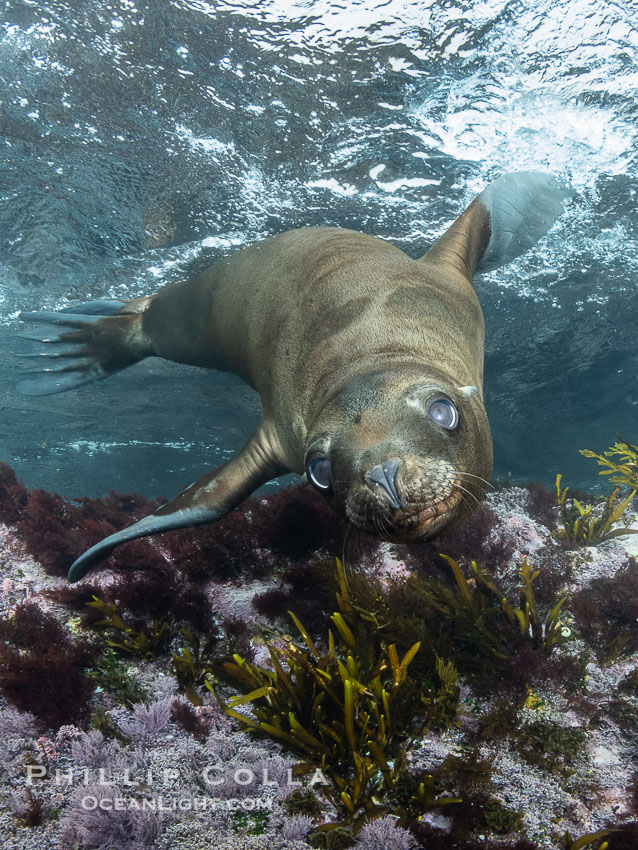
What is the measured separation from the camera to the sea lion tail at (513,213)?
5.16 meters

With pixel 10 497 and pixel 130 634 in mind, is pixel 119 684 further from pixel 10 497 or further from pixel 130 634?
pixel 10 497

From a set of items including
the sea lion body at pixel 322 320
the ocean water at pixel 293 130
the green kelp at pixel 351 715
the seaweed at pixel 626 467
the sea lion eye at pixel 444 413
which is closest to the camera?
the sea lion eye at pixel 444 413

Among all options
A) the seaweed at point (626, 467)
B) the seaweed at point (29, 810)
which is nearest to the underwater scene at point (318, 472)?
the seaweed at point (29, 810)

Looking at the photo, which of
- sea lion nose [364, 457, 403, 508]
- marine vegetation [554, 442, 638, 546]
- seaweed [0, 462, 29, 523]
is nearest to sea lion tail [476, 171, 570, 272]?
marine vegetation [554, 442, 638, 546]

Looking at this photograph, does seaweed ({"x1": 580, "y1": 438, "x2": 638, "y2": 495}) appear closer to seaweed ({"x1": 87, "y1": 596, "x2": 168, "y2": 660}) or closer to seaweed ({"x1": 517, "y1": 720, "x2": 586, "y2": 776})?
seaweed ({"x1": 517, "y1": 720, "x2": 586, "y2": 776})

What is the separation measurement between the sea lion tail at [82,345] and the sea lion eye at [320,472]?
4.83 m

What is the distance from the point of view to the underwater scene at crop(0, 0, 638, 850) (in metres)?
2.25

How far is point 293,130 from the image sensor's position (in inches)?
268

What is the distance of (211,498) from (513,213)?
4501mm

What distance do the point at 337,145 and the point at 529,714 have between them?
24.5ft

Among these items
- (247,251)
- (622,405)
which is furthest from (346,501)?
(622,405)

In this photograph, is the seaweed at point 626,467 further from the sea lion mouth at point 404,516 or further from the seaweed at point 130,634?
the seaweed at point 130,634

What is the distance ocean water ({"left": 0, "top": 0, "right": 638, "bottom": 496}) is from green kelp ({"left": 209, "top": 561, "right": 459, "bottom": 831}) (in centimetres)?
628

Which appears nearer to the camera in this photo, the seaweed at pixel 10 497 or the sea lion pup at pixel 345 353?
the sea lion pup at pixel 345 353
